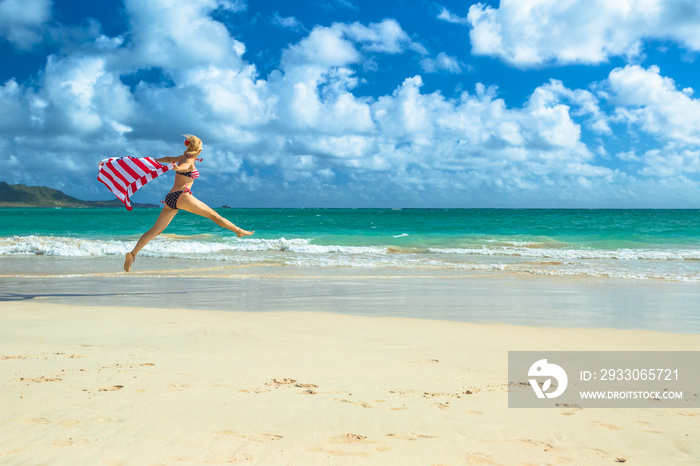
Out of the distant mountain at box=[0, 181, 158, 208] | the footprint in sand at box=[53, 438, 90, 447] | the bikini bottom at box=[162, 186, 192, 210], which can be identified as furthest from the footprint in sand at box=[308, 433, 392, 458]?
the distant mountain at box=[0, 181, 158, 208]

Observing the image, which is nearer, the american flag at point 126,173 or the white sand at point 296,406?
the white sand at point 296,406

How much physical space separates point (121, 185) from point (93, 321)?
9.24ft

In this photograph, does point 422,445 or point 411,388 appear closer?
point 422,445

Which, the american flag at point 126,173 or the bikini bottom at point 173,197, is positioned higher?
the american flag at point 126,173

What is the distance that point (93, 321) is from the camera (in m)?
6.83

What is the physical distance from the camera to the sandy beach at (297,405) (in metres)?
2.98

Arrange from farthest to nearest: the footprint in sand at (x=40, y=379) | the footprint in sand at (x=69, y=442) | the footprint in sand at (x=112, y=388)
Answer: the footprint in sand at (x=40, y=379) → the footprint in sand at (x=112, y=388) → the footprint in sand at (x=69, y=442)

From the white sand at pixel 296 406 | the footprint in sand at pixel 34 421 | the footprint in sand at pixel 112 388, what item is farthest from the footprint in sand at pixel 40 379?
the footprint in sand at pixel 34 421

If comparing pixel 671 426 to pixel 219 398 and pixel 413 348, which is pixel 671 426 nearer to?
pixel 413 348

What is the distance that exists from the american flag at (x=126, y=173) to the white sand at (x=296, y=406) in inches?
129

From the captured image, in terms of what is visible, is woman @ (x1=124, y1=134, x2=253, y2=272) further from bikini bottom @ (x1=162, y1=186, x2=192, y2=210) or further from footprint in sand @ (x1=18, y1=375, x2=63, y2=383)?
footprint in sand @ (x1=18, y1=375, x2=63, y2=383)

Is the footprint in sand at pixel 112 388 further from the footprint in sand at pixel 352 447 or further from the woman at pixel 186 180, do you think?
the woman at pixel 186 180

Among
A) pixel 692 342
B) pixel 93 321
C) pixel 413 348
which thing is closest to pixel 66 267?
pixel 93 321

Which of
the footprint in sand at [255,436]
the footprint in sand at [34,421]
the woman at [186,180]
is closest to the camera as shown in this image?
the footprint in sand at [255,436]
